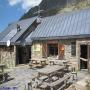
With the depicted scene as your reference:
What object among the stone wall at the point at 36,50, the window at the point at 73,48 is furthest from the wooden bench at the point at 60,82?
the stone wall at the point at 36,50

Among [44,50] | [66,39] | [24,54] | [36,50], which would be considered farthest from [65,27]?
[24,54]

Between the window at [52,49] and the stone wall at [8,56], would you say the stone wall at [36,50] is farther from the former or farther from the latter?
the stone wall at [8,56]

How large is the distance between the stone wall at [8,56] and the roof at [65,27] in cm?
375

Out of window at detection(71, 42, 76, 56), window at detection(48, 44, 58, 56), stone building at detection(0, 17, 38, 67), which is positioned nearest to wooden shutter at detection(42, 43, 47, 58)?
window at detection(48, 44, 58, 56)

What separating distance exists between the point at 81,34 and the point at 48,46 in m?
4.58

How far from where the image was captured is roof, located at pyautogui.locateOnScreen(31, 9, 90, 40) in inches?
811

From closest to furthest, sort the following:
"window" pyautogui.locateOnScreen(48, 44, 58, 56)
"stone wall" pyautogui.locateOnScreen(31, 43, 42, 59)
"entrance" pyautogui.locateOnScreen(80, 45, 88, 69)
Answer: "entrance" pyautogui.locateOnScreen(80, 45, 88, 69) → "window" pyautogui.locateOnScreen(48, 44, 58, 56) → "stone wall" pyautogui.locateOnScreen(31, 43, 42, 59)

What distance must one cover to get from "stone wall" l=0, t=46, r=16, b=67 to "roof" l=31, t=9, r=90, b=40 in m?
3.75

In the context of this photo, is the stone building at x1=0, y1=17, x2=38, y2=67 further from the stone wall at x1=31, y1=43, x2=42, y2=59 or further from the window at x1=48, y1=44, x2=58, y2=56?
the window at x1=48, y1=44, x2=58, y2=56

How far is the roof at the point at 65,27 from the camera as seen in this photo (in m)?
20.6

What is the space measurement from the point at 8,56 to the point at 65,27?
836 cm

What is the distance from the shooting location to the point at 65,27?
22391 millimetres

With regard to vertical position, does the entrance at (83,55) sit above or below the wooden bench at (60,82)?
above

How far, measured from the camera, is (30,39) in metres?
25.7
